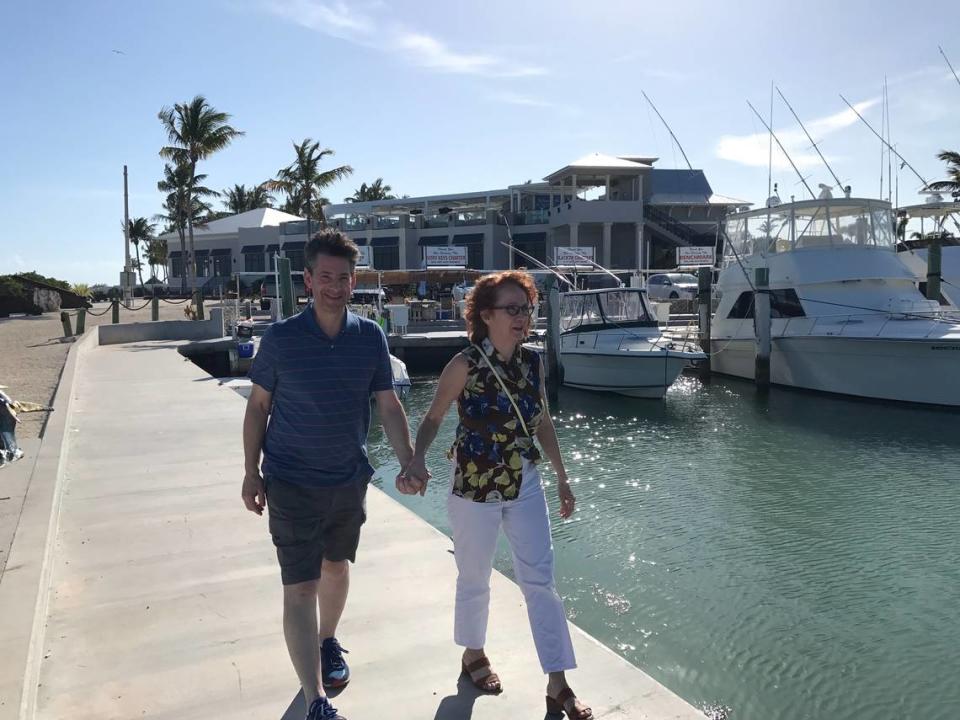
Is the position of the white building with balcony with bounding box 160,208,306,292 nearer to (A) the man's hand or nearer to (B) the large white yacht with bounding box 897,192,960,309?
(B) the large white yacht with bounding box 897,192,960,309

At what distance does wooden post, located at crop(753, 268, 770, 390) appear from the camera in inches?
682

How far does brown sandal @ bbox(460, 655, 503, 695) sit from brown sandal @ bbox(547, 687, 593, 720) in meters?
0.27

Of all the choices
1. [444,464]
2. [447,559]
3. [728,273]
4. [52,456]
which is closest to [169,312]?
[728,273]

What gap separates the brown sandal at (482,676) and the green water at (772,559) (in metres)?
1.77

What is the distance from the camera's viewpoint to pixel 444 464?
10.7m

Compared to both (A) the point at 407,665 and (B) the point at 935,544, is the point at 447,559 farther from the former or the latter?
(B) the point at 935,544

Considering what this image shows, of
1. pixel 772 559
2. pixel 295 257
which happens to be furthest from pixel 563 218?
pixel 772 559

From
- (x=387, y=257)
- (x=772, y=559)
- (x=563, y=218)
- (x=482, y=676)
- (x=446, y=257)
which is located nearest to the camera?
(x=482, y=676)

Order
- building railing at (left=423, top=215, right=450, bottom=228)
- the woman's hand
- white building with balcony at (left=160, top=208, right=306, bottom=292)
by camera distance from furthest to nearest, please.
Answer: white building with balcony at (left=160, top=208, right=306, bottom=292) < building railing at (left=423, top=215, right=450, bottom=228) < the woman's hand

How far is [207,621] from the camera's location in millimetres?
3809

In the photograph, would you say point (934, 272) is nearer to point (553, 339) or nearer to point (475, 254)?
point (553, 339)

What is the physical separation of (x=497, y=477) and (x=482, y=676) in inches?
34.3

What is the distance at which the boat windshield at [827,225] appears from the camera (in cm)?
1761

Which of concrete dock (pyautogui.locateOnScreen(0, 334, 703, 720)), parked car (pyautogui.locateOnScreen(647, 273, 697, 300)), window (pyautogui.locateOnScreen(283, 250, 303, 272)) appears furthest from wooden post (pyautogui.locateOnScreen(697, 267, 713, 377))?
window (pyautogui.locateOnScreen(283, 250, 303, 272))
